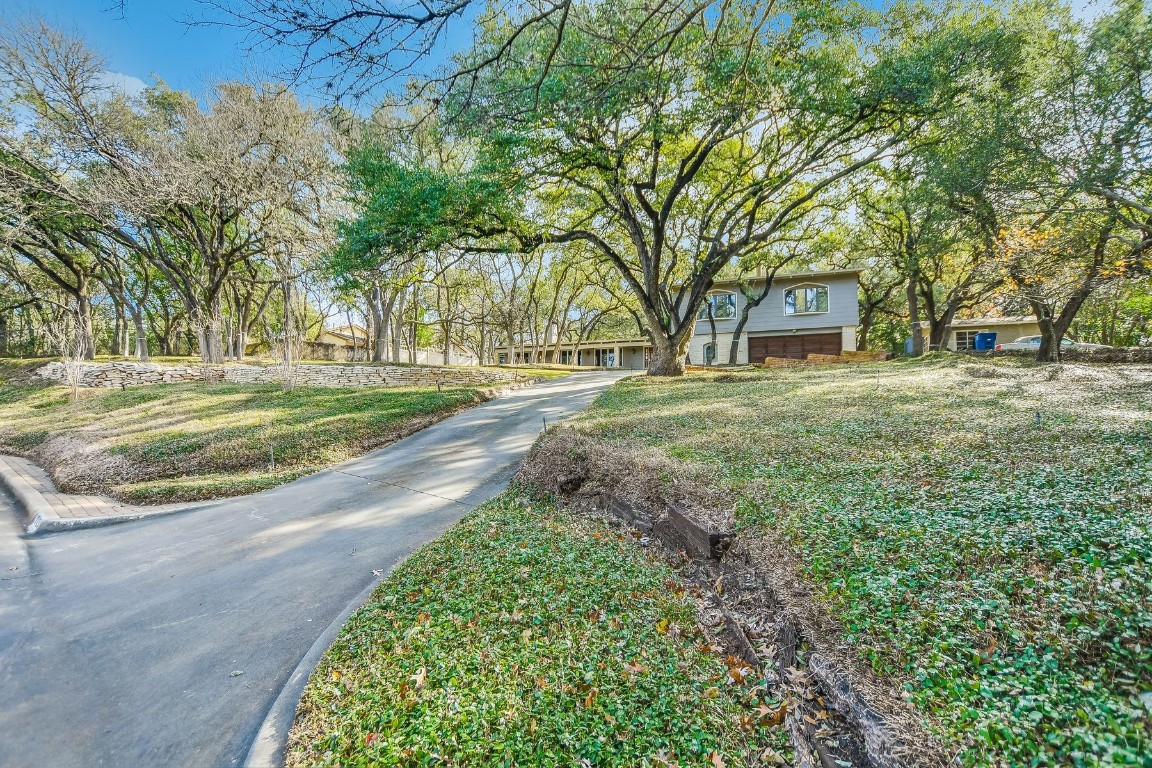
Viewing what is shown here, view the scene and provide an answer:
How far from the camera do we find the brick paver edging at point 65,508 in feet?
16.2

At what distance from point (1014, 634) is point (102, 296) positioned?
119 feet

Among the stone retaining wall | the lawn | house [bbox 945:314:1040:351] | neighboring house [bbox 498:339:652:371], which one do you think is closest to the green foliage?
the lawn

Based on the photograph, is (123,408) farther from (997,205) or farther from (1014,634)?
(997,205)

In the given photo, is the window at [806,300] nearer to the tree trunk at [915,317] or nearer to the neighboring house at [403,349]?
the tree trunk at [915,317]

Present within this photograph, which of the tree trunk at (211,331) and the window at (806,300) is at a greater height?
the window at (806,300)

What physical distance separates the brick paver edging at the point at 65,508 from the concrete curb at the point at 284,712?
157 inches

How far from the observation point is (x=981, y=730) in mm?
1633

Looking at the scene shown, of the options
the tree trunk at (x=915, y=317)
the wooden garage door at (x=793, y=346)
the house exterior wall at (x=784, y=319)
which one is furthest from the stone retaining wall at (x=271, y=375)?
the tree trunk at (x=915, y=317)

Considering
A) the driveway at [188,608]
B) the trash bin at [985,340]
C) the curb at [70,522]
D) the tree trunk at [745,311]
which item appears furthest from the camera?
the trash bin at [985,340]

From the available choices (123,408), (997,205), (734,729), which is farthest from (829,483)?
(123,408)

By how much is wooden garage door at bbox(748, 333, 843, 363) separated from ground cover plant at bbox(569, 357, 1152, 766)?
19280 mm

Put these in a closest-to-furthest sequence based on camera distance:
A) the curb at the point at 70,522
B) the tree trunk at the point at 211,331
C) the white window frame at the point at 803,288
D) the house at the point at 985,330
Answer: the curb at the point at 70,522, the tree trunk at the point at 211,331, the white window frame at the point at 803,288, the house at the point at 985,330

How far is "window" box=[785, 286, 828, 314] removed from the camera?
23.3 metres

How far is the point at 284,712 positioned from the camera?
2.22 metres
